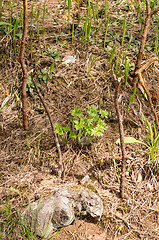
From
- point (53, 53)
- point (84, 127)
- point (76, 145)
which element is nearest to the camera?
point (84, 127)

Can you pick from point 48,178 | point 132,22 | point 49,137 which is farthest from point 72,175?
point 132,22

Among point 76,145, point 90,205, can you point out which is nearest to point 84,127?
point 76,145

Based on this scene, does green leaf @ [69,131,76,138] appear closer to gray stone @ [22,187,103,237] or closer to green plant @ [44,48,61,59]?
gray stone @ [22,187,103,237]

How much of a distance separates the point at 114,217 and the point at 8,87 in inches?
73.2

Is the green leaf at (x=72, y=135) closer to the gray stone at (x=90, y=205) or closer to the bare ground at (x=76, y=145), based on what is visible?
the bare ground at (x=76, y=145)

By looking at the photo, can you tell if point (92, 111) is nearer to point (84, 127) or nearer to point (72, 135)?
point (84, 127)

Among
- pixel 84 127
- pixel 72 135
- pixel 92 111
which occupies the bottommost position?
pixel 72 135

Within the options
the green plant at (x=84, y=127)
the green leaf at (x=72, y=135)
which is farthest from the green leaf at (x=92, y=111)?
the green leaf at (x=72, y=135)

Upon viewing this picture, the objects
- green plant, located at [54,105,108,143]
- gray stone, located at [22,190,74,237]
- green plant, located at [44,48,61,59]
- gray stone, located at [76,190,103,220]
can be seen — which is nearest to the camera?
gray stone, located at [22,190,74,237]

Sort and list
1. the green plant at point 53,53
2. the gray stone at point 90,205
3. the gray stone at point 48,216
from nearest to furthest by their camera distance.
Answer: the gray stone at point 48,216 < the gray stone at point 90,205 < the green plant at point 53,53

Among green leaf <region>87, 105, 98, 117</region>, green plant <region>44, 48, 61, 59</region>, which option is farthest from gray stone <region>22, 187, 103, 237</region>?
green plant <region>44, 48, 61, 59</region>

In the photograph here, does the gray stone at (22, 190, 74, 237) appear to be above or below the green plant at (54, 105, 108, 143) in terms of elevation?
below

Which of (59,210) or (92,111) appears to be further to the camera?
(92,111)

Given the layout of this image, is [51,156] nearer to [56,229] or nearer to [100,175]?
[100,175]
